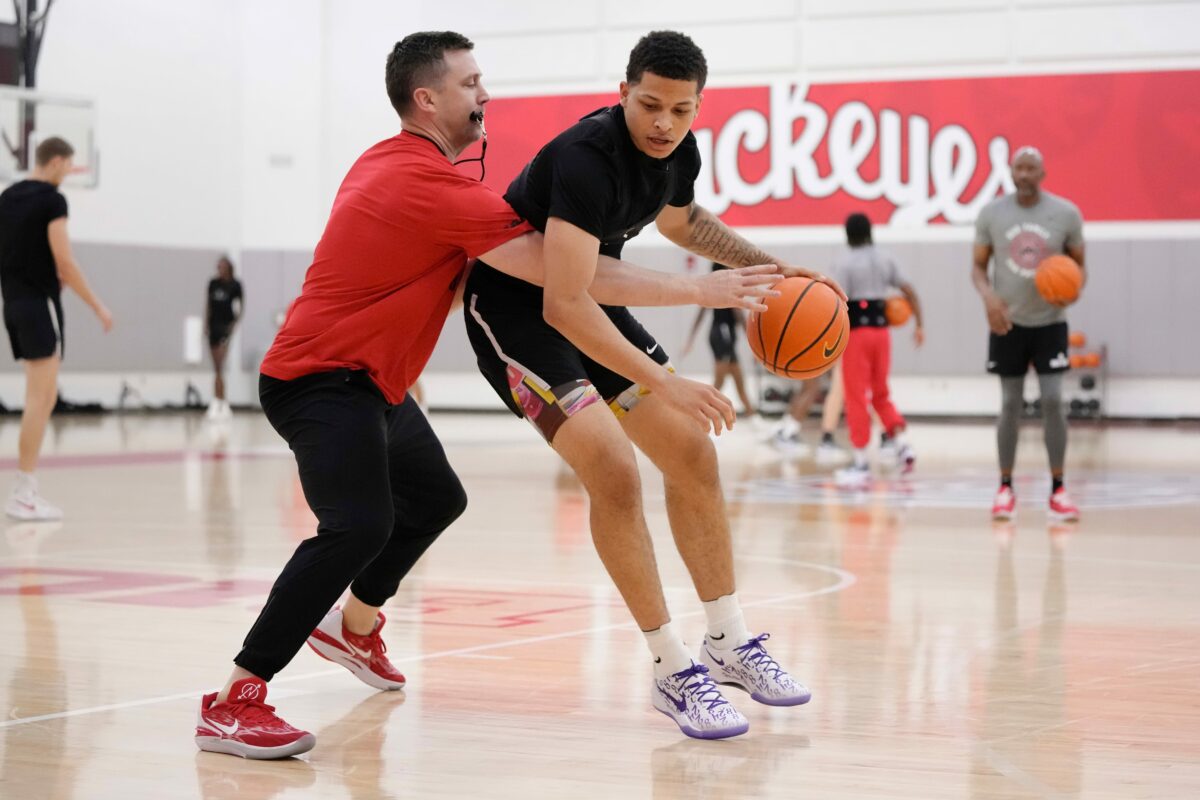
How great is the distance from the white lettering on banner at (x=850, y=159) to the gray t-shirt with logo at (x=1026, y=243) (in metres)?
11.6

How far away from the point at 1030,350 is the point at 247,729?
6.26m

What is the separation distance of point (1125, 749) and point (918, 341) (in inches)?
403

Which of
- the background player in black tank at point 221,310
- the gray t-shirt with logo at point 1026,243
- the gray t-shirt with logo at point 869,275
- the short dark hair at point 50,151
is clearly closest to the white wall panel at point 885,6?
the background player in black tank at point 221,310

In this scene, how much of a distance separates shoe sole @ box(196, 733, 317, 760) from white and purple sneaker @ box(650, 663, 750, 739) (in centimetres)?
90

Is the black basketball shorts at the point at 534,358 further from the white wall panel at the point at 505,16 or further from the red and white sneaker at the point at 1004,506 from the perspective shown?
the white wall panel at the point at 505,16

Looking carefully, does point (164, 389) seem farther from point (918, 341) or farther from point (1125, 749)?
point (1125, 749)

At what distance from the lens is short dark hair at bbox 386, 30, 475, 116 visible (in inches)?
166

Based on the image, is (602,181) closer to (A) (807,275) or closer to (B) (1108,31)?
(A) (807,275)

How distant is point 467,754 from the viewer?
12.8 feet

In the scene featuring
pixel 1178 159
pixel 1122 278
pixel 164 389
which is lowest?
pixel 164 389

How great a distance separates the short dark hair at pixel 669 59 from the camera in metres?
4.04

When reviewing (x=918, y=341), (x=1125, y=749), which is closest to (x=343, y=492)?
(x=1125, y=749)

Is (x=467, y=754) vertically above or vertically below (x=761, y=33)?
below

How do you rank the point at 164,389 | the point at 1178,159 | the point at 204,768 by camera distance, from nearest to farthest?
the point at 204,768
the point at 1178,159
the point at 164,389
